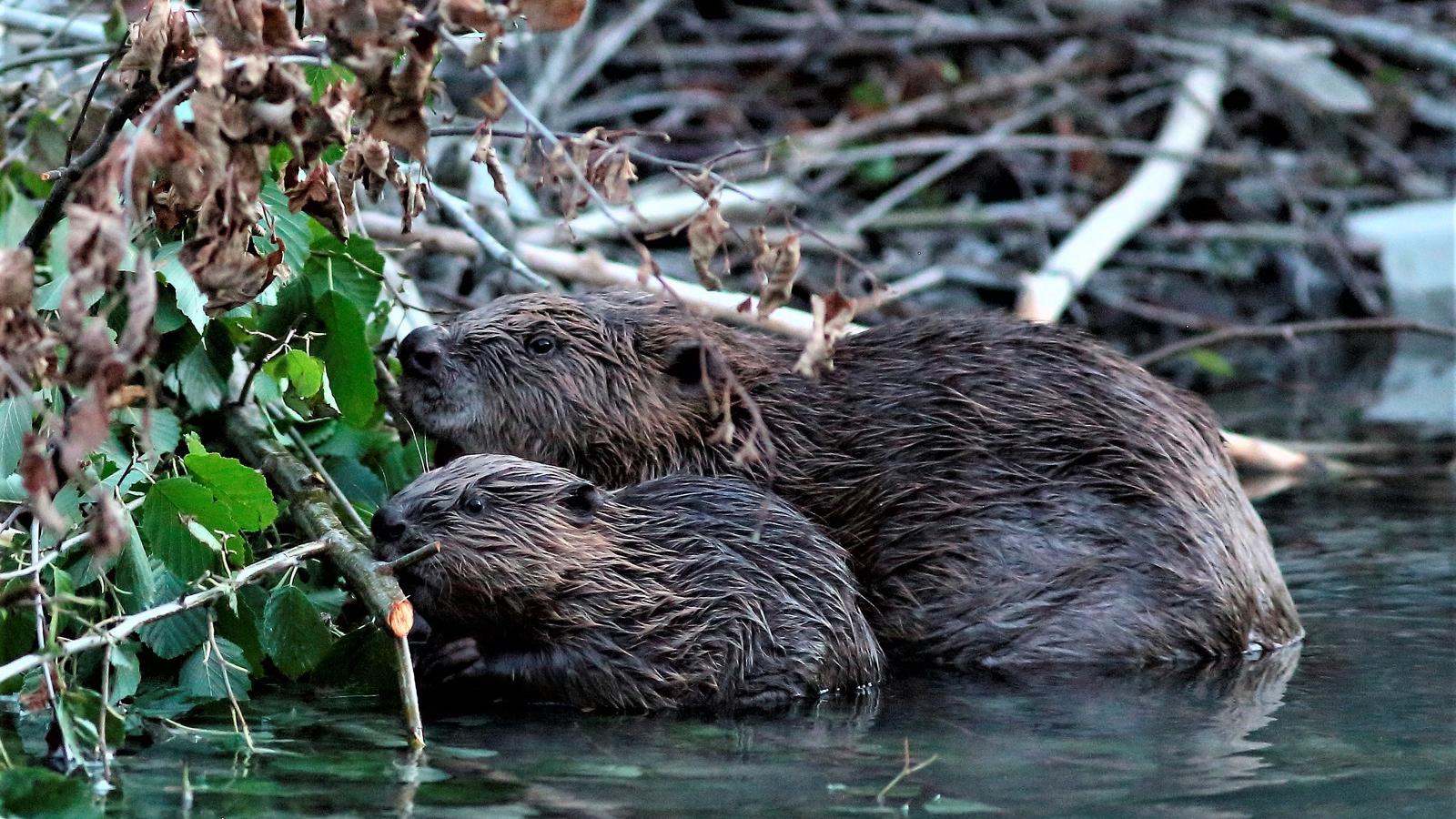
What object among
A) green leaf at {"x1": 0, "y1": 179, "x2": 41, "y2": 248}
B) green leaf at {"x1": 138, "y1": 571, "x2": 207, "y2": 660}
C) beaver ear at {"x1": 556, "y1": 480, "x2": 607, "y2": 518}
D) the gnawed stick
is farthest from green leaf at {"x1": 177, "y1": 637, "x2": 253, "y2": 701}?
green leaf at {"x1": 0, "y1": 179, "x2": 41, "y2": 248}

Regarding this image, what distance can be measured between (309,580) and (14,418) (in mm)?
836

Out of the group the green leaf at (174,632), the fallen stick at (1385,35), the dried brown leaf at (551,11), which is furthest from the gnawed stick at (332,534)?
the fallen stick at (1385,35)

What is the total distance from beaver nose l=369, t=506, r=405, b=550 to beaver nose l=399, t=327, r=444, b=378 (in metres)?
0.63

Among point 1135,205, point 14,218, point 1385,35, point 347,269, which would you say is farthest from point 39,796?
point 1385,35

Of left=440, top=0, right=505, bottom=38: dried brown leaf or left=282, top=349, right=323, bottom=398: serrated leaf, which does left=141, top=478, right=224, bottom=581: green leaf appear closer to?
left=282, top=349, right=323, bottom=398: serrated leaf

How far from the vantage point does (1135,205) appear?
830cm

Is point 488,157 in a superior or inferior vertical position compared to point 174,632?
superior

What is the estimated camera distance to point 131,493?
11.8ft

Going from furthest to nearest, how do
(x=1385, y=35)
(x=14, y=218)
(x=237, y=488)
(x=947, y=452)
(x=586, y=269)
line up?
(x=1385, y=35)
(x=586, y=269)
(x=14, y=218)
(x=947, y=452)
(x=237, y=488)

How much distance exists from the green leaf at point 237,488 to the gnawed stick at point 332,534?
14 cm

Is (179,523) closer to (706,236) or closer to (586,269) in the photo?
(706,236)

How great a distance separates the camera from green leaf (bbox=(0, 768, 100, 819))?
268cm

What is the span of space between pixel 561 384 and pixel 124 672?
1.34m

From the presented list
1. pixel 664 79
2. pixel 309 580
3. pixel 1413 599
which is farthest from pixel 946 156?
pixel 309 580
